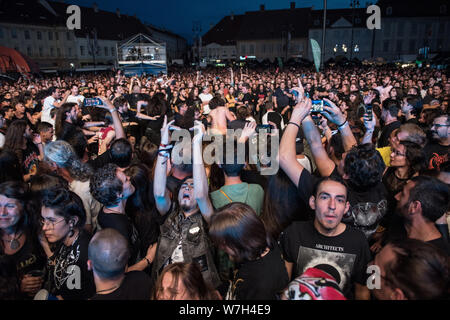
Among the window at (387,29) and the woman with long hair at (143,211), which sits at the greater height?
the window at (387,29)

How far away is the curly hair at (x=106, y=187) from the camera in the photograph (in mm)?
2666

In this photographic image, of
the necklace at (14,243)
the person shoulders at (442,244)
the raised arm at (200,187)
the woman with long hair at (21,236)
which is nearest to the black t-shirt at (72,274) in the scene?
the woman with long hair at (21,236)

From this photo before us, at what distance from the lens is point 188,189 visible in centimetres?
259

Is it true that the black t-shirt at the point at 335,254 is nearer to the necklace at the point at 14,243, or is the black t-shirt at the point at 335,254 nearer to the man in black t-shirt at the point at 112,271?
the man in black t-shirt at the point at 112,271

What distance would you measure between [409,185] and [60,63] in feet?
211

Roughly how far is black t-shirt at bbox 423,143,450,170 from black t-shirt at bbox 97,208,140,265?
3.62 metres

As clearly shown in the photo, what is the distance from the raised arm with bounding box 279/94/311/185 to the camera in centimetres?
271

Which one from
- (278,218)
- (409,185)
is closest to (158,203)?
(278,218)

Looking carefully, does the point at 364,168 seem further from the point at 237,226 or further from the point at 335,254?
the point at 237,226

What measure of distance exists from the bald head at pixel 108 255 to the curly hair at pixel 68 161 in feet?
5.18
